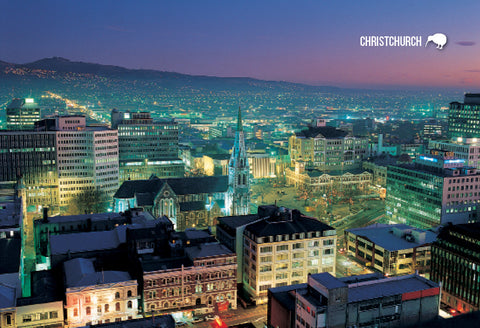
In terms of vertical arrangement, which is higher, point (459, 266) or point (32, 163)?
point (32, 163)

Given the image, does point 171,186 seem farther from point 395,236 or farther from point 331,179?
point 331,179

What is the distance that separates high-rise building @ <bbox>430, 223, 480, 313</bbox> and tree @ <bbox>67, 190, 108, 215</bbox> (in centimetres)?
10363

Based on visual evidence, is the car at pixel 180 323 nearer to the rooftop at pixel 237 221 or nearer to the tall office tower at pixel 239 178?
the rooftop at pixel 237 221

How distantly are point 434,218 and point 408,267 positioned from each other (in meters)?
36.3

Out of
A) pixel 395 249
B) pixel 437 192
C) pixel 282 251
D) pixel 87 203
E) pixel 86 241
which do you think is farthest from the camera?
pixel 87 203

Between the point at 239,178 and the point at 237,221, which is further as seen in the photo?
the point at 239,178

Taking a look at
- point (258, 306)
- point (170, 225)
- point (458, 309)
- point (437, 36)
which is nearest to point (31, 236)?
point (170, 225)

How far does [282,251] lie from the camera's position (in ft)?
307

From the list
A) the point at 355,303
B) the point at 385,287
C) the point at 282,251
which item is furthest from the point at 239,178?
the point at 355,303

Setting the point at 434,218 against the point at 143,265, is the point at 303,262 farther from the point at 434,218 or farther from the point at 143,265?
the point at 434,218

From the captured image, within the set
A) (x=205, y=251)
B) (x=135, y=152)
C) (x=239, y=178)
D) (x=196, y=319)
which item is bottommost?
(x=196, y=319)

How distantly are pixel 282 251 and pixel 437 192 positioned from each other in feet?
198

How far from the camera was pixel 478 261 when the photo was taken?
83875 millimetres

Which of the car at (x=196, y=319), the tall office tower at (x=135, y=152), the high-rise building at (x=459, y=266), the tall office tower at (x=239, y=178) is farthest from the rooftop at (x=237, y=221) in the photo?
the tall office tower at (x=135, y=152)
